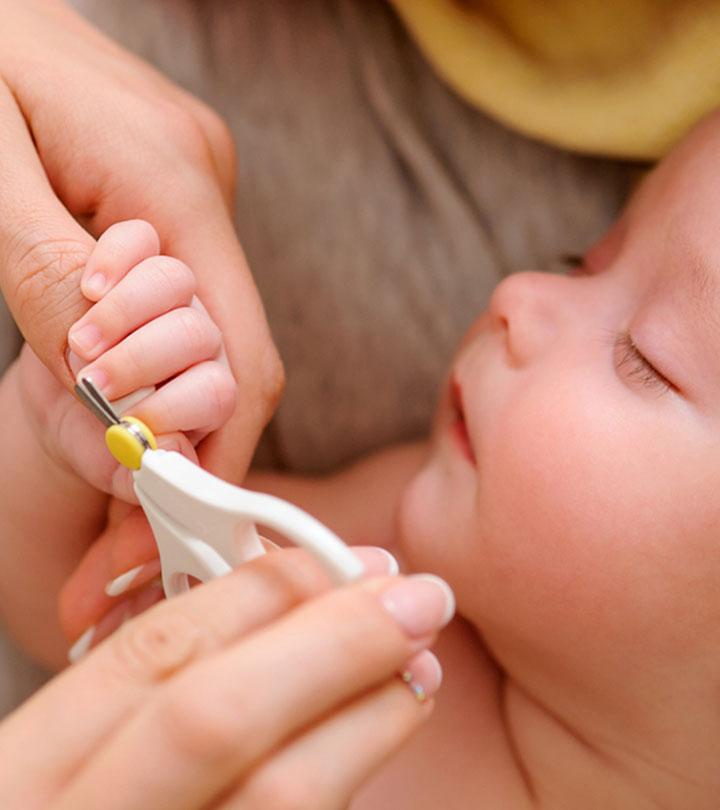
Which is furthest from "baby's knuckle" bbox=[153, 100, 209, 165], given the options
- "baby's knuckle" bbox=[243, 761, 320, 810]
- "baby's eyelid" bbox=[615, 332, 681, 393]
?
"baby's knuckle" bbox=[243, 761, 320, 810]

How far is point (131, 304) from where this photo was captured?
729 mm

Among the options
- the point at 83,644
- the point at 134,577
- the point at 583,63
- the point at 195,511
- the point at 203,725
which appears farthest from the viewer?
the point at 583,63

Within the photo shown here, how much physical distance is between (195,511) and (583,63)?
911mm

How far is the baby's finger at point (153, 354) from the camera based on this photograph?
2.33ft

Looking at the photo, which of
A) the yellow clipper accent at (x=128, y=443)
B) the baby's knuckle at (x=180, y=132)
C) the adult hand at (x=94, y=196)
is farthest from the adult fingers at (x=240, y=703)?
the baby's knuckle at (x=180, y=132)

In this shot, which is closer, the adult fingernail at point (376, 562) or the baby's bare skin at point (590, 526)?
→ the adult fingernail at point (376, 562)

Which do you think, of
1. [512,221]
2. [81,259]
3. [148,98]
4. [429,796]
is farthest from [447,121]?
[429,796]

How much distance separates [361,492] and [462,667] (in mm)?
280

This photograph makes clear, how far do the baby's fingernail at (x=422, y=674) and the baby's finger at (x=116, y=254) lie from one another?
1.19ft

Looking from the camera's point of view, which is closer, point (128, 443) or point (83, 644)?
point (128, 443)

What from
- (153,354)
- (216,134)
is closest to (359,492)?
(216,134)

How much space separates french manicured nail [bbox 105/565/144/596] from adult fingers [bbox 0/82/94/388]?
0.64ft

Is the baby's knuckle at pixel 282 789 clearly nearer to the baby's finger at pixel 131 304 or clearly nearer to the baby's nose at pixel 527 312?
the baby's finger at pixel 131 304

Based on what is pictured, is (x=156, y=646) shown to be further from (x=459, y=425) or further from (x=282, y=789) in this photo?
(x=459, y=425)
